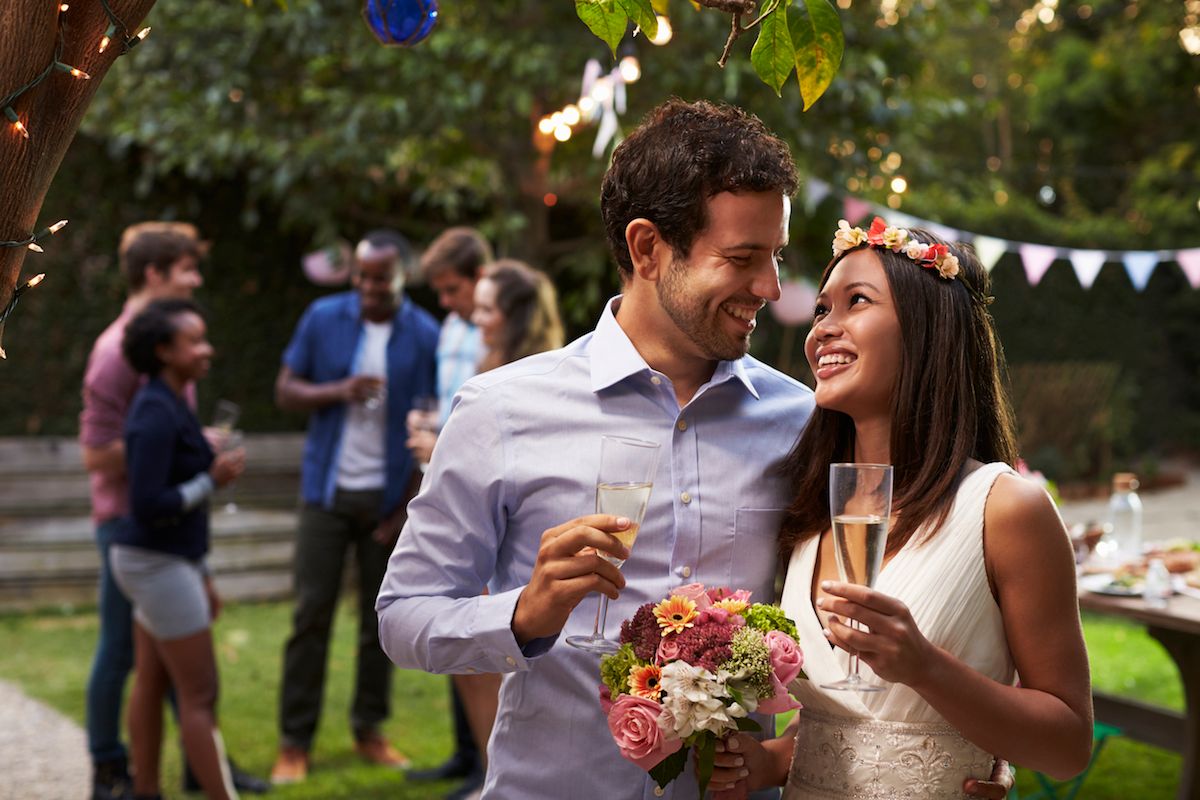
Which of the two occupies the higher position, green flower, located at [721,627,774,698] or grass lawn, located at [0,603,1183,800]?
green flower, located at [721,627,774,698]

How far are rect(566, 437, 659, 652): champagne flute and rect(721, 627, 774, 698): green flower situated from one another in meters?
0.22

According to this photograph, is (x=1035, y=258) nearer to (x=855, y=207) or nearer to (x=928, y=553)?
(x=855, y=207)

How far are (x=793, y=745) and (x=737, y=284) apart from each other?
Result: 0.87 meters

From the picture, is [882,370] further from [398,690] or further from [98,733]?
[398,690]

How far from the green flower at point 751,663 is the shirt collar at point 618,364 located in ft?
1.88

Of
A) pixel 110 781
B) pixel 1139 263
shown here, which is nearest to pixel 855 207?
pixel 1139 263

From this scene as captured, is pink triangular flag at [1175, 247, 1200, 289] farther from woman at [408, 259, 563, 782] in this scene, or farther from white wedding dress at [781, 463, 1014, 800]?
white wedding dress at [781, 463, 1014, 800]

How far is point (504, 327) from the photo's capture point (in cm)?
477

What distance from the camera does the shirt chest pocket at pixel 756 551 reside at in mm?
2279

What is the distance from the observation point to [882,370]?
2.26 meters

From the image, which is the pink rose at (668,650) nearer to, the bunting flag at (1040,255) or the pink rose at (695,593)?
the pink rose at (695,593)

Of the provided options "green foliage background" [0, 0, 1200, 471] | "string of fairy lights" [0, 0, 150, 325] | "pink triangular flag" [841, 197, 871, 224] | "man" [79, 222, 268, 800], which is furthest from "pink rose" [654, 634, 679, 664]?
"pink triangular flag" [841, 197, 871, 224]

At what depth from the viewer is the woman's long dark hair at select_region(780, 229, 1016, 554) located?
7.38 ft

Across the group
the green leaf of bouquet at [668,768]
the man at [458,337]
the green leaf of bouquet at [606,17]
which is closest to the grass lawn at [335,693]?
the man at [458,337]
